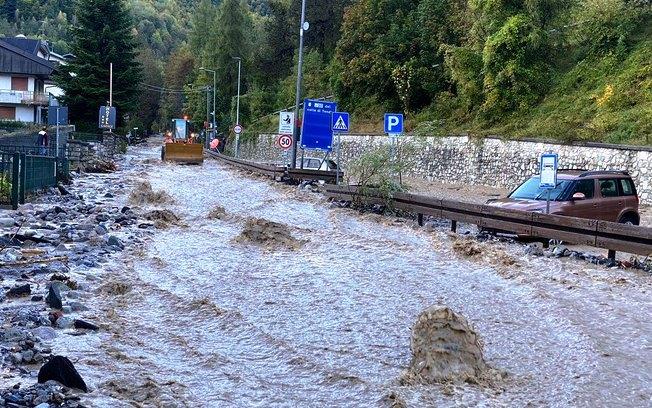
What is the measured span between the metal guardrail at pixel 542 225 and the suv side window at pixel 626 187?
3.61 meters

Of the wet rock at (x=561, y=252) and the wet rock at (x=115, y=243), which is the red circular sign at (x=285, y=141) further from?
the wet rock at (x=561, y=252)

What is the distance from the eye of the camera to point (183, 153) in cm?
5216

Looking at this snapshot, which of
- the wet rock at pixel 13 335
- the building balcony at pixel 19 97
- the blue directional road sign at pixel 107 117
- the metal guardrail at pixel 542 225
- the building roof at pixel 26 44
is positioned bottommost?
the wet rock at pixel 13 335

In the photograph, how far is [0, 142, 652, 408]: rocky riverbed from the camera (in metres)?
7.04

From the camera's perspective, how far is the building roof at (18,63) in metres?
74.8

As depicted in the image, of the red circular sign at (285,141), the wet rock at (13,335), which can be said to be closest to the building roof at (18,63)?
the red circular sign at (285,141)

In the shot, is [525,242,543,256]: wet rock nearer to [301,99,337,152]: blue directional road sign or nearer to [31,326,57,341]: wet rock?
[31,326,57,341]: wet rock

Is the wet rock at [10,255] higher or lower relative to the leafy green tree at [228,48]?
lower

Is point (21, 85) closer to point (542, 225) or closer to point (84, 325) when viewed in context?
point (542, 225)

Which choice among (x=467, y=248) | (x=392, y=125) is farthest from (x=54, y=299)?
(x=392, y=125)

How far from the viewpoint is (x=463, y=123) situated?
39.8m

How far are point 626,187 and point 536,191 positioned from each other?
2.17m

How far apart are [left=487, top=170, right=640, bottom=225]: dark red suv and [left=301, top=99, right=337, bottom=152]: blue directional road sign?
45.8ft

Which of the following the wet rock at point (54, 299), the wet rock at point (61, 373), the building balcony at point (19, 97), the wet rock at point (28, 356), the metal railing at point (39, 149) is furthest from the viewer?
the building balcony at point (19, 97)
